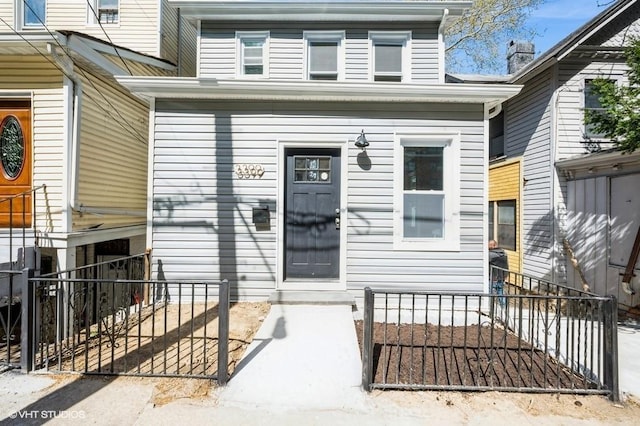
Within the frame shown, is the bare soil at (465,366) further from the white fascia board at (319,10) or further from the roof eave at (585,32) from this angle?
the roof eave at (585,32)

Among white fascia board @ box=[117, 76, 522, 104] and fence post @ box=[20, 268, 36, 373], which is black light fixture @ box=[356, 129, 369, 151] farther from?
fence post @ box=[20, 268, 36, 373]

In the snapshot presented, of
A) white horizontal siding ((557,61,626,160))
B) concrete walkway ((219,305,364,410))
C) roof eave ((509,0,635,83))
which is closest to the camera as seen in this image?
concrete walkway ((219,305,364,410))

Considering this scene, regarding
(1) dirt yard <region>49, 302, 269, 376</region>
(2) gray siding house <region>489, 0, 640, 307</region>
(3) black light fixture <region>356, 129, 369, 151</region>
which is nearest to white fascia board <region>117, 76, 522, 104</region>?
(3) black light fixture <region>356, 129, 369, 151</region>

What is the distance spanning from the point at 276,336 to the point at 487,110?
4604 mm

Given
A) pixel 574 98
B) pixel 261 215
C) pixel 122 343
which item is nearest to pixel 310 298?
pixel 261 215

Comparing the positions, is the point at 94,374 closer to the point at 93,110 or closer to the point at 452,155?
the point at 93,110

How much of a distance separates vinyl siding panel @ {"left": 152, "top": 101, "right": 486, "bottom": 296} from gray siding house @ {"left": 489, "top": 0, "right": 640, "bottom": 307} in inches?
130

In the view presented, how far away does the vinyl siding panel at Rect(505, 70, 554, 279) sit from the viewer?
7.52m

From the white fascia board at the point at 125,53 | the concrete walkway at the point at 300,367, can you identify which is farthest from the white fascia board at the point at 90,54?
the concrete walkway at the point at 300,367

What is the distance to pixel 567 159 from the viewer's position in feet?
23.2

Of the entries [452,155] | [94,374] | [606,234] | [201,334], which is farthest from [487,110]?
[94,374]

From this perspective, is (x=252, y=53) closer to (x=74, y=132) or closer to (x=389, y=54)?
(x=389, y=54)

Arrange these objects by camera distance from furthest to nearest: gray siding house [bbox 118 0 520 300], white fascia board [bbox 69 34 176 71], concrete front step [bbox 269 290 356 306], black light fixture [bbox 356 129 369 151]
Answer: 1. white fascia board [bbox 69 34 176 71]
2. gray siding house [bbox 118 0 520 300]
3. black light fixture [bbox 356 129 369 151]
4. concrete front step [bbox 269 290 356 306]

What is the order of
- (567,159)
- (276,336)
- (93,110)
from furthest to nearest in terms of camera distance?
(567,159)
(93,110)
(276,336)
